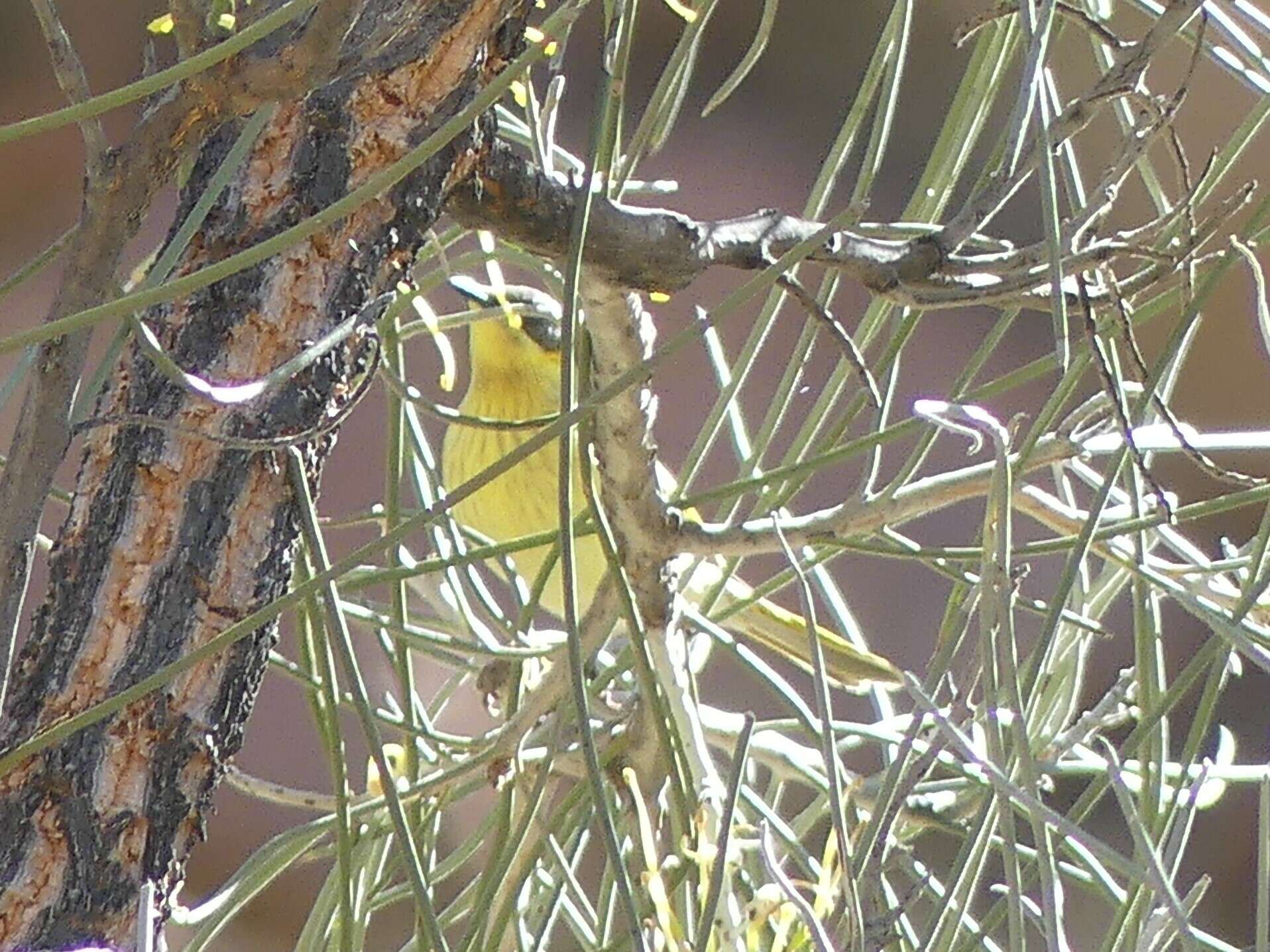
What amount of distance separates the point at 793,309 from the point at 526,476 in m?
1.06

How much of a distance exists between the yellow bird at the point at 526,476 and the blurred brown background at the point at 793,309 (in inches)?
27.5

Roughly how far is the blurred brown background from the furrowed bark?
1.89 metres

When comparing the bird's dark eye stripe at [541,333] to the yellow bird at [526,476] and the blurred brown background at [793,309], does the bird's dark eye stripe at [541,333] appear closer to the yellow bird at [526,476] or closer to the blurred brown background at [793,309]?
the yellow bird at [526,476]

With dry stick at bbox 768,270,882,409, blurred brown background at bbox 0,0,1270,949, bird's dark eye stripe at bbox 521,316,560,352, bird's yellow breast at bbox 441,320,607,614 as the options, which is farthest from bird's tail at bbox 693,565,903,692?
blurred brown background at bbox 0,0,1270,949

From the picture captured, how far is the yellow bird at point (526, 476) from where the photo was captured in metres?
1.47

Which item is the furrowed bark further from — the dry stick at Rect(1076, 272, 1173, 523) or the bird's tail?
the bird's tail

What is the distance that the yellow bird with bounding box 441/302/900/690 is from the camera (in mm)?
1471

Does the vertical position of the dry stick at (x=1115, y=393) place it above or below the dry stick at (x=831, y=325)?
below

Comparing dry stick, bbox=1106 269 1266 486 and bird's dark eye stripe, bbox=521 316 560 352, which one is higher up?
bird's dark eye stripe, bbox=521 316 560 352

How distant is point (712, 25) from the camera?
241 centimetres

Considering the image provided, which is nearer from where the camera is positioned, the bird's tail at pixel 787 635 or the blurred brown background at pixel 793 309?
the bird's tail at pixel 787 635

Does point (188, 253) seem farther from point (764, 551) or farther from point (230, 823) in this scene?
point (230, 823)

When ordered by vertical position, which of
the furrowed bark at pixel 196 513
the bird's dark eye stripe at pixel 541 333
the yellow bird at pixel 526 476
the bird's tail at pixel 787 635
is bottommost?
the furrowed bark at pixel 196 513

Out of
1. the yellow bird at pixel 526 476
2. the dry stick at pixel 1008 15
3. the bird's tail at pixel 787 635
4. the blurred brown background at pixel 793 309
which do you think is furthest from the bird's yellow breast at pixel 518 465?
the dry stick at pixel 1008 15
